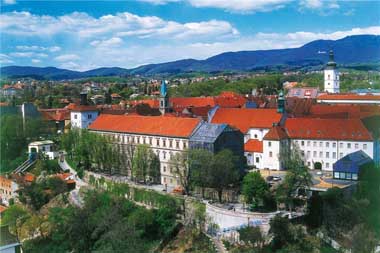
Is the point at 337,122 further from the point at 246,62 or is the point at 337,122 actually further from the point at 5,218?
the point at 246,62

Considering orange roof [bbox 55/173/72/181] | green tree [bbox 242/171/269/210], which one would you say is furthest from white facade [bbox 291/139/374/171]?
orange roof [bbox 55/173/72/181]

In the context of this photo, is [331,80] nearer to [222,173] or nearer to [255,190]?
[222,173]

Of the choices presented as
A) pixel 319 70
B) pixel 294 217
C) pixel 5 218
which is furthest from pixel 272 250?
pixel 319 70

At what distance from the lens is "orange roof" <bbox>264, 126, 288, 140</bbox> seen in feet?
76.5

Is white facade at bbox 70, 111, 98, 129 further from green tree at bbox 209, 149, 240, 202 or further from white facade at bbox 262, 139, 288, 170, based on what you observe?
green tree at bbox 209, 149, 240, 202

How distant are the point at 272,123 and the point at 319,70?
6072 cm

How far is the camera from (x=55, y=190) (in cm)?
2200

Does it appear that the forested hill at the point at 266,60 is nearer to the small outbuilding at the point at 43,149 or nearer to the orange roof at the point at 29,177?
the small outbuilding at the point at 43,149

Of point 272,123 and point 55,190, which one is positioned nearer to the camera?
point 55,190

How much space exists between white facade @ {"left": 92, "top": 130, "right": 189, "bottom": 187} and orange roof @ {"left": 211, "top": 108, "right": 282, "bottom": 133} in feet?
16.3

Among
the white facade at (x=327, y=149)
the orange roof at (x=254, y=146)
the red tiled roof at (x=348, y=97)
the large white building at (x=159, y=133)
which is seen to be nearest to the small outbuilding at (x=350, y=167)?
the white facade at (x=327, y=149)

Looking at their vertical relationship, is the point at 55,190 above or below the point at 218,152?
below

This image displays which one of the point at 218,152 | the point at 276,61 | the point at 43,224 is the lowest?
the point at 43,224

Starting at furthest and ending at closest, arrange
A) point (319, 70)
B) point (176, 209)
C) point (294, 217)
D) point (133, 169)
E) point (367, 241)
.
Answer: point (319, 70) → point (133, 169) → point (176, 209) → point (294, 217) → point (367, 241)
